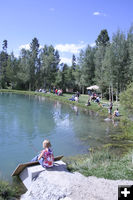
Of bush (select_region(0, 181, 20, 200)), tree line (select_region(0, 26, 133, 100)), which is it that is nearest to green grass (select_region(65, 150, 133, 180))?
bush (select_region(0, 181, 20, 200))

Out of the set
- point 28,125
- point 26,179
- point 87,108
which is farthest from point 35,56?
point 26,179

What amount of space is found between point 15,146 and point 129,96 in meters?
7.51

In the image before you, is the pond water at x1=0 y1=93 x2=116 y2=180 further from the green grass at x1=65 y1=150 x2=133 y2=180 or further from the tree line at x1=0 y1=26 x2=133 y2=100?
the tree line at x1=0 y1=26 x2=133 y2=100

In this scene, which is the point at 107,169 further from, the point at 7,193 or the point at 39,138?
the point at 39,138

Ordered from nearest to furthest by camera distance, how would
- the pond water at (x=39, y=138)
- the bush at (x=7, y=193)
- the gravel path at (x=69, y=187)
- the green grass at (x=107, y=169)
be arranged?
the gravel path at (x=69, y=187), the bush at (x=7, y=193), the green grass at (x=107, y=169), the pond water at (x=39, y=138)

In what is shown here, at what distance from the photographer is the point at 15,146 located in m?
12.4

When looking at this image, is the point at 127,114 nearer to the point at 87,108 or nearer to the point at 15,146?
the point at 15,146

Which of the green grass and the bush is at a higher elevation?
the green grass

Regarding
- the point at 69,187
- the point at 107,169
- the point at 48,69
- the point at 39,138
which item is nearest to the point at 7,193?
the point at 69,187

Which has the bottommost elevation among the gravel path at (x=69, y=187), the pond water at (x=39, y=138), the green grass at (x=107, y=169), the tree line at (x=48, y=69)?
the pond water at (x=39, y=138)

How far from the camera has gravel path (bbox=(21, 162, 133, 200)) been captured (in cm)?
550

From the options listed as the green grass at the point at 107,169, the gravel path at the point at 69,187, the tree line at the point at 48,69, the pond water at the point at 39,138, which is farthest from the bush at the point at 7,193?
the tree line at the point at 48,69

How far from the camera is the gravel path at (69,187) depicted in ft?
18.0

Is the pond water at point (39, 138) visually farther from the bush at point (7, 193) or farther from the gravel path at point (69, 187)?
the gravel path at point (69, 187)
